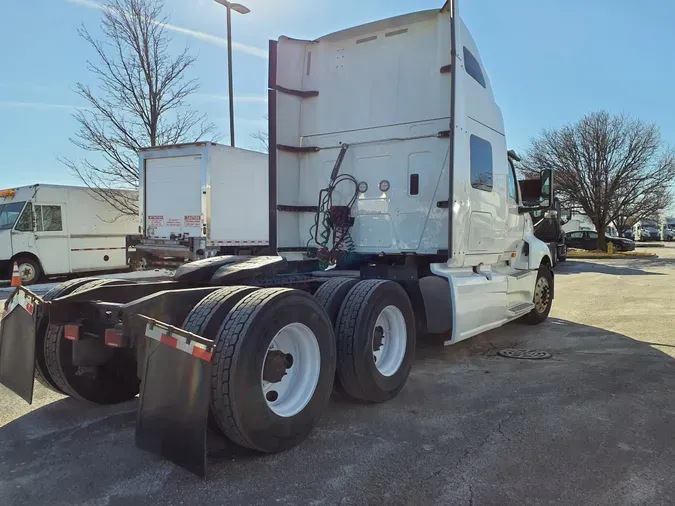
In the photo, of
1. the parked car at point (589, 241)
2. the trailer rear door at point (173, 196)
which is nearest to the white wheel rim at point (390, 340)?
the trailer rear door at point (173, 196)

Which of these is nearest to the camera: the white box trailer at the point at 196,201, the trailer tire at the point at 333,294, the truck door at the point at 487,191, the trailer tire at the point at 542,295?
the trailer tire at the point at 333,294

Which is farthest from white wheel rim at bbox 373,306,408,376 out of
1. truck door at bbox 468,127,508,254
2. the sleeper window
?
the sleeper window

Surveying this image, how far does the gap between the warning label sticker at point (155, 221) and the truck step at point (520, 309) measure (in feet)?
31.2

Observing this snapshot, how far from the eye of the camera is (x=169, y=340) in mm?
2996

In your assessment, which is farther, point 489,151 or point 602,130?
point 602,130

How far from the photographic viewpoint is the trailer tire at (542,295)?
818 cm

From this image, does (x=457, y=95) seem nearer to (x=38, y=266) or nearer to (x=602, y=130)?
(x=38, y=266)

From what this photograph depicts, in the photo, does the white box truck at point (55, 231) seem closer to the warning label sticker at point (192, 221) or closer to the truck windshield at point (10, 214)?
the truck windshield at point (10, 214)

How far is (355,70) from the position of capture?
257 inches

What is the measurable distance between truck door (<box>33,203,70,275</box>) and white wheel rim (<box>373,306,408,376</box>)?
13.3 metres

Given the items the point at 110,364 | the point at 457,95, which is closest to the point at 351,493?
the point at 110,364

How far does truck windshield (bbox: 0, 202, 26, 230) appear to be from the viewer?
14542 mm

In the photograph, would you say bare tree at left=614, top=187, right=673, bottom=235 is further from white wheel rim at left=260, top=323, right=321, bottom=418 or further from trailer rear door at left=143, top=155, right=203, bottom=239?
white wheel rim at left=260, top=323, right=321, bottom=418

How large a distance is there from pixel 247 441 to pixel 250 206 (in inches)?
444
